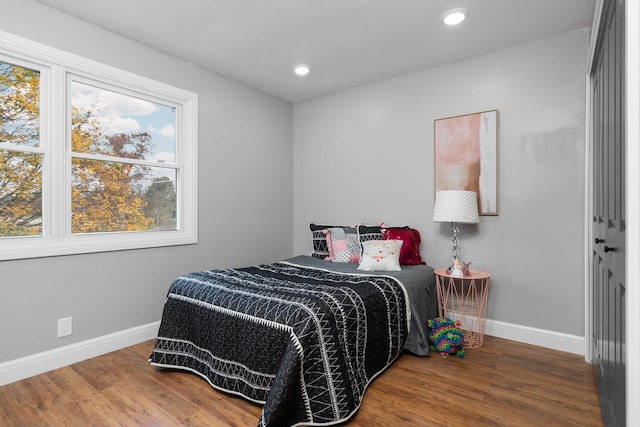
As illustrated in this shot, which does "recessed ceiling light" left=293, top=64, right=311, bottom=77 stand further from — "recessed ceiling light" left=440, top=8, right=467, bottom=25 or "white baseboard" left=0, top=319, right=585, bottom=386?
"white baseboard" left=0, top=319, right=585, bottom=386

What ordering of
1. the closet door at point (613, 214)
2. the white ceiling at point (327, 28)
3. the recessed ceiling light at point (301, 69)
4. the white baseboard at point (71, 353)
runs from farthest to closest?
the recessed ceiling light at point (301, 69) → the white ceiling at point (327, 28) → the white baseboard at point (71, 353) → the closet door at point (613, 214)

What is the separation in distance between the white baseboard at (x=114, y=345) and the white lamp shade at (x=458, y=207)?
38.6 inches

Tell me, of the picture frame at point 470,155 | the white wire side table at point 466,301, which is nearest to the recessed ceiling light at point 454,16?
the picture frame at point 470,155

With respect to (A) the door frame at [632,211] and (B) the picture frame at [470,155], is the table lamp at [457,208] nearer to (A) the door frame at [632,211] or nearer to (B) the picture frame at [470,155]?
(B) the picture frame at [470,155]

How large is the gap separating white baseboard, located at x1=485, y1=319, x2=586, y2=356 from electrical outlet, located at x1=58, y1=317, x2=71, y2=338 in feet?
11.0

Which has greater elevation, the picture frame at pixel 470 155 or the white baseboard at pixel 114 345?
the picture frame at pixel 470 155

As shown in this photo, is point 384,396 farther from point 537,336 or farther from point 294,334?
point 537,336

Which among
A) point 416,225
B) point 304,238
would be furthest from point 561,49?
point 304,238

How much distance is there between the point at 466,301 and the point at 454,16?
234 cm

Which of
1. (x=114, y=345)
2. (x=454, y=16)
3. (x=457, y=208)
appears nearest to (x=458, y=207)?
(x=457, y=208)

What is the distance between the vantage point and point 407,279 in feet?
9.04

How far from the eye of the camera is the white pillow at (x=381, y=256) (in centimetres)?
297

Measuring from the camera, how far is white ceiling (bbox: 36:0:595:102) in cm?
239

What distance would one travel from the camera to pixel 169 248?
3143 millimetres
